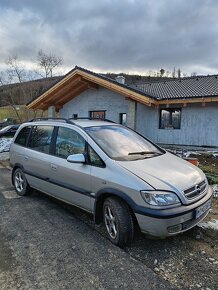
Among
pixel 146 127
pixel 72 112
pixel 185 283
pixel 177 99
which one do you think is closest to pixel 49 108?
pixel 72 112

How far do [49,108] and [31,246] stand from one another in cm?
1710

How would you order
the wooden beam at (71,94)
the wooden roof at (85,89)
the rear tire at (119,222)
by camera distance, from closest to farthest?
the rear tire at (119,222) → the wooden roof at (85,89) → the wooden beam at (71,94)

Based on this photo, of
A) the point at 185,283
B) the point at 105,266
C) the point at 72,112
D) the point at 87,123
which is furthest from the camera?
the point at 72,112

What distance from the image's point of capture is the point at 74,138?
4.78 m

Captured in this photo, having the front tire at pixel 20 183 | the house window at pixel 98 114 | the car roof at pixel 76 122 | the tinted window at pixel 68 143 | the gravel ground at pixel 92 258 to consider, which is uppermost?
the house window at pixel 98 114

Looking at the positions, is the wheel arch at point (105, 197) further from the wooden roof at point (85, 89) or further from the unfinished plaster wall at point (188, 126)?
the unfinished plaster wall at point (188, 126)

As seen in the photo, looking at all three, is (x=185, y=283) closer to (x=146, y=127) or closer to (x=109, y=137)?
(x=109, y=137)

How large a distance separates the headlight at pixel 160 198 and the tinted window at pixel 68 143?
1.47m

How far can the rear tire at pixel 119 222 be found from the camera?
3.67 m

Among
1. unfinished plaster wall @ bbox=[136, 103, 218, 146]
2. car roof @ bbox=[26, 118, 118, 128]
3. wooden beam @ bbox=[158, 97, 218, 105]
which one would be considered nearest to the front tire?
car roof @ bbox=[26, 118, 118, 128]

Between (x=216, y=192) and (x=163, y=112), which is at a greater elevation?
(x=163, y=112)

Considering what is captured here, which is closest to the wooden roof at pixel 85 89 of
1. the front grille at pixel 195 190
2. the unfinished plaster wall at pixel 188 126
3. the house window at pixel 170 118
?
the unfinished plaster wall at pixel 188 126

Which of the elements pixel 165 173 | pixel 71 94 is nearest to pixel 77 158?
pixel 165 173

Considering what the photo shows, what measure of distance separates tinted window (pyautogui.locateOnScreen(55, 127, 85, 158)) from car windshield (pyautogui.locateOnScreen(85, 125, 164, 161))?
0.74 ft
